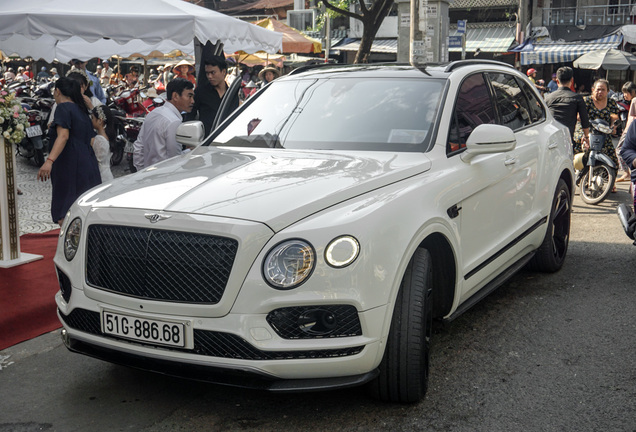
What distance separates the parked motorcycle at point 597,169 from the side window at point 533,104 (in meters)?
4.17

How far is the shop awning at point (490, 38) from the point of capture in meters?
34.9

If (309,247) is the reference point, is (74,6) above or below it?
above

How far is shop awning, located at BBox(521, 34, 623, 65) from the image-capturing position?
1242 inches

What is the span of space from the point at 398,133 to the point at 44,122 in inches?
433

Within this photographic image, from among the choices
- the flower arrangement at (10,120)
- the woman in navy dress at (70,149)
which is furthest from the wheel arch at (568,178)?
the flower arrangement at (10,120)

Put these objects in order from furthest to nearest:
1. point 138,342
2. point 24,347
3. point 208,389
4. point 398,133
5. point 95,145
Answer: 1. point 95,145
2. point 24,347
3. point 398,133
4. point 208,389
5. point 138,342

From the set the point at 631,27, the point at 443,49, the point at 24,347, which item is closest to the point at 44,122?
the point at 443,49

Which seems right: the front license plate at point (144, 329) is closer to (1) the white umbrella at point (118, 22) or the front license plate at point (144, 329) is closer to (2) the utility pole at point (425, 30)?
(1) the white umbrella at point (118, 22)

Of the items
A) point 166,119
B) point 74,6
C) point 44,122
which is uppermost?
point 74,6

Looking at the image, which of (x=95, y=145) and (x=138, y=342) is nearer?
(x=138, y=342)

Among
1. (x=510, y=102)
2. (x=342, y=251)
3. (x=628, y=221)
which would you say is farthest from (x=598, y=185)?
(x=342, y=251)

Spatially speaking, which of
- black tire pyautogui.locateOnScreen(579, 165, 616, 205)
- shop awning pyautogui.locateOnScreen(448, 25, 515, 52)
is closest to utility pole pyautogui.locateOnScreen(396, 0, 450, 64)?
black tire pyautogui.locateOnScreen(579, 165, 616, 205)

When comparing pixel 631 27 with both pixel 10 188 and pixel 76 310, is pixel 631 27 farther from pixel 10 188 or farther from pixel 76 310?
pixel 76 310

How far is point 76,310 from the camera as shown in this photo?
3.64 meters
